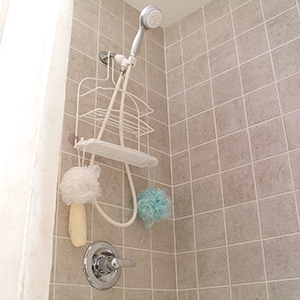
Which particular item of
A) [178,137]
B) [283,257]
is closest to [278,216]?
[283,257]

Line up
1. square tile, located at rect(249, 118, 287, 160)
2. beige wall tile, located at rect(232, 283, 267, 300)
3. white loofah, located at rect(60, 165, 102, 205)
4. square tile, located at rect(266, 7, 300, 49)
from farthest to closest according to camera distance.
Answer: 1. square tile, located at rect(266, 7, 300, 49)
2. square tile, located at rect(249, 118, 287, 160)
3. beige wall tile, located at rect(232, 283, 267, 300)
4. white loofah, located at rect(60, 165, 102, 205)

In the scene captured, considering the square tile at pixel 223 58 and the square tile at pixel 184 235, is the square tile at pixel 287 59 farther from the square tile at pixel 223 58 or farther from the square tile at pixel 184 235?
the square tile at pixel 184 235

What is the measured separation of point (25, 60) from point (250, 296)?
3.75 feet

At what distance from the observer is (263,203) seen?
155 cm

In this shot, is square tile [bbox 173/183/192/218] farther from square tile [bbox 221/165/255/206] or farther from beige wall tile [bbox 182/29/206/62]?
beige wall tile [bbox 182/29/206/62]

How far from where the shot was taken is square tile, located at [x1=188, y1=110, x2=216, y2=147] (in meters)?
1.80

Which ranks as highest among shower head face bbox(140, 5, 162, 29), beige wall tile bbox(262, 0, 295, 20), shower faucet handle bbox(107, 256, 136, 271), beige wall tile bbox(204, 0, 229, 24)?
beige wall tile bbox(204, 0, 229, 24)

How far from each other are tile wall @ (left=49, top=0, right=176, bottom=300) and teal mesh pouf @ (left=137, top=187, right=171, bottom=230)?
62 millimetres

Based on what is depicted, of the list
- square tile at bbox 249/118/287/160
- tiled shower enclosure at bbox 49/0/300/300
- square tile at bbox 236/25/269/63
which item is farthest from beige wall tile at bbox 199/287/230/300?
square tile at bbox 236/25/269/63

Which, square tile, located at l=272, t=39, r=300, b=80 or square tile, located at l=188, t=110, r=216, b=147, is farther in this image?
square tile, located at l=188, t=110, r=216, b=147

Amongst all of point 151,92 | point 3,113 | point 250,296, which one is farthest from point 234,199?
point 3,113

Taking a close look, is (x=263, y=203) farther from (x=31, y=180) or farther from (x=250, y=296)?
(x=31, y=180)

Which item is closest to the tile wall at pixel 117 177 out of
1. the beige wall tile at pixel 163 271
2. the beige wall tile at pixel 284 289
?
the beige wall tile at pixel 163 271

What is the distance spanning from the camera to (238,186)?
164cm
